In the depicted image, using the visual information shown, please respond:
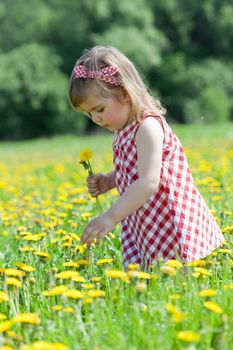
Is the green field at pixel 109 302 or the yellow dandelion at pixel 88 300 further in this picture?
the yellow dandelion at pixel 88 300

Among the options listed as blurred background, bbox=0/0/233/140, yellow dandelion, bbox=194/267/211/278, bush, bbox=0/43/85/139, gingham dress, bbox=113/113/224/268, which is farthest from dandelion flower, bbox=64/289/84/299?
bush, bbox=0/43/85/139

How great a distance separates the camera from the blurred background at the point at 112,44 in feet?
92.9

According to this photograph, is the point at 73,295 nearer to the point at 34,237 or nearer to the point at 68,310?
the point at 68,310

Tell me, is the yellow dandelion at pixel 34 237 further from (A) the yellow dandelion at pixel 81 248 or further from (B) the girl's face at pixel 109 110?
(B) the girl's face at pixel 109 110

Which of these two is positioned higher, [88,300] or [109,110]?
[109,110]

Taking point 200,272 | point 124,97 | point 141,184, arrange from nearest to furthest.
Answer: point 200,272 → point 141,184 → point 124,97

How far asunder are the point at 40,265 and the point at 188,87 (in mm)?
29753

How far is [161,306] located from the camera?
1904 millimetres

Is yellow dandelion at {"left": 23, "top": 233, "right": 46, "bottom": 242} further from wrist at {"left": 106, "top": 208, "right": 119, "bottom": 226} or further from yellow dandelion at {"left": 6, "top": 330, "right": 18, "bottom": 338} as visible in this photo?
yellow dandelion at {"left": 6, "top": 330, "right": 18, "bottom": 338}

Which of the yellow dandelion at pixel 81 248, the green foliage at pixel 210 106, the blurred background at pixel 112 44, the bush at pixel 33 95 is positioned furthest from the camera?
the green foliage at pixel 210 106

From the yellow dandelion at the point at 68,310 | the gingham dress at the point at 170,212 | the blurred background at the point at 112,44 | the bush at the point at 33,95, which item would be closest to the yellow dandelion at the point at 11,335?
the yellow dandelion at the point at 68,310

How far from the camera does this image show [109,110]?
8.29ft

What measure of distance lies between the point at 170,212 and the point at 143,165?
0.91 feet

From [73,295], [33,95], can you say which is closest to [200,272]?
[73,295]
